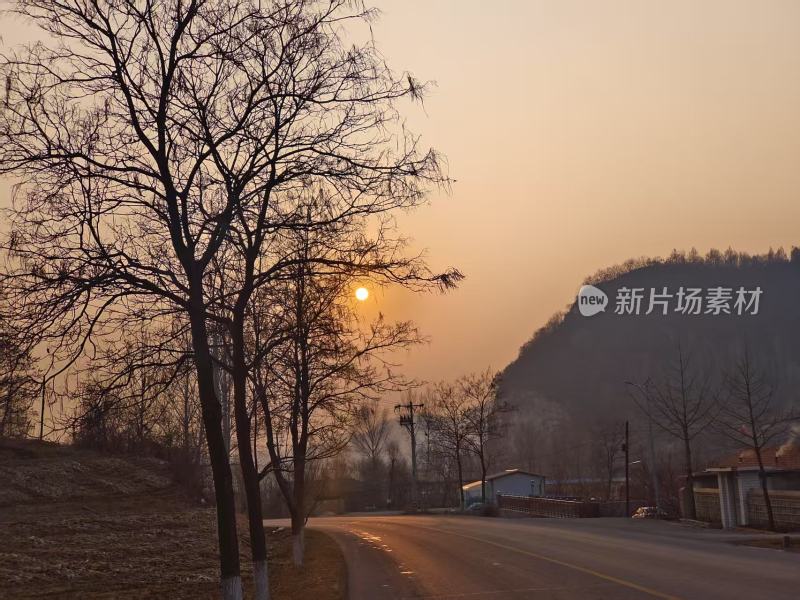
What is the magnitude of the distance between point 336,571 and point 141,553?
8443 millimetres

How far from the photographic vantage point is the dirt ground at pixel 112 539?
19.7 m

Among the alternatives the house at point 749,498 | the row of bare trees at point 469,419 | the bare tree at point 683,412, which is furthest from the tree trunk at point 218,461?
the row of bare trees at point 469,419

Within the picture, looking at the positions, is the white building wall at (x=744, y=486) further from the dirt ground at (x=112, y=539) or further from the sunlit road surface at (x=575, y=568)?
the dirt ground at (x=112, y=539)

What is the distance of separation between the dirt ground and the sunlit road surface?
5.66 ft

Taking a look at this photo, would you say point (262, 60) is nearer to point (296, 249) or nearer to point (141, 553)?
point (296, 249)

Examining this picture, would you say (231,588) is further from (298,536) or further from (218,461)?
(298,536)

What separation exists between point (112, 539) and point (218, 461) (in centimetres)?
2151

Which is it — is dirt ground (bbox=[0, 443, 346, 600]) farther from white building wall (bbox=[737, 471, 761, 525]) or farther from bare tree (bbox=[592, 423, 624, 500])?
bare tree (bbox=[592, 423, 624, 500])

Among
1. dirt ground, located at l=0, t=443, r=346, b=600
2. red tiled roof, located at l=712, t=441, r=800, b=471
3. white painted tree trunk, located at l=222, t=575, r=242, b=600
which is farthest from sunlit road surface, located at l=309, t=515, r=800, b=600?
red tiled roof, located at l=712, t=441, r=800, b=471

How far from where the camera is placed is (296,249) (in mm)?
10945

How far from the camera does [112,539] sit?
29062 mm

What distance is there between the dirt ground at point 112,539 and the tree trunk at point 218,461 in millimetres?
6124

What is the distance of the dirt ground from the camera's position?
19734 mm

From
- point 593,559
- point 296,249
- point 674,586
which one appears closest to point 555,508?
point 593,559
